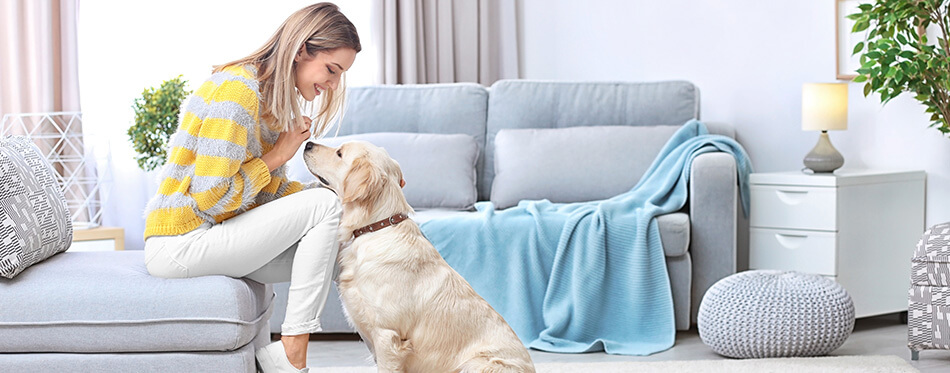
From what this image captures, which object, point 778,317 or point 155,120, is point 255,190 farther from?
point 155,120

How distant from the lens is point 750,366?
2820 millimetres

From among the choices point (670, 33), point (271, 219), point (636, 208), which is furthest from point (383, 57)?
point (271, 219)

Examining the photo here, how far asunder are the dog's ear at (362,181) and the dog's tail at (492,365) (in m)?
0.42

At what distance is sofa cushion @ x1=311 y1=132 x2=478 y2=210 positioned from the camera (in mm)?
3662

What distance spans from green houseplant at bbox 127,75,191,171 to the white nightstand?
2.27m

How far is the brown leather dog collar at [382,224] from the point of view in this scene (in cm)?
205

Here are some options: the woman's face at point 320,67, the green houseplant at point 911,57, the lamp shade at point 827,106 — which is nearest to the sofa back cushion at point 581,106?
the lamp shade at point 827,106

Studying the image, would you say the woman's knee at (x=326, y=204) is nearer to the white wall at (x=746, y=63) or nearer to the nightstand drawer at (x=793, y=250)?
the nightstand drawer at (x=793, y=250)

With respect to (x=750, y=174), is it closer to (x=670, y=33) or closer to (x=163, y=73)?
(x=670, y=33)

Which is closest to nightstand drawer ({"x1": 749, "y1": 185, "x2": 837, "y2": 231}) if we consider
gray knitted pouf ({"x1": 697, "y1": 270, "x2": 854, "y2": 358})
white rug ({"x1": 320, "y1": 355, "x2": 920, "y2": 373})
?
gray knitted pouf ({"x1": 697, "y1": 270, "x2": 854, "y2": 358})

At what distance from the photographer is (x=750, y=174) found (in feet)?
11.4

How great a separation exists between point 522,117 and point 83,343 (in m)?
2.29

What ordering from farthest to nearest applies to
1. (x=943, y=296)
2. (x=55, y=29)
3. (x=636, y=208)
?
(x=55, y=29) → (x=636, y=208) → (x=943, y=296)

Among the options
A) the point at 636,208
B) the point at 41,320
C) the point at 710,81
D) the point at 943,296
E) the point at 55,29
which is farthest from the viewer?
the point at 710,81
